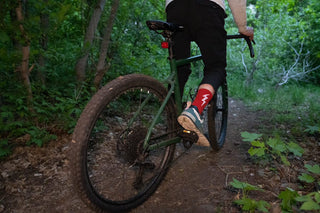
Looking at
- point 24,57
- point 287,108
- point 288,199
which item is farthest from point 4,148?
point 287,108

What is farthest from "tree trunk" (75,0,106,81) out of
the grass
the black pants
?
the grass

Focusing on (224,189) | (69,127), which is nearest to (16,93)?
(69,127)

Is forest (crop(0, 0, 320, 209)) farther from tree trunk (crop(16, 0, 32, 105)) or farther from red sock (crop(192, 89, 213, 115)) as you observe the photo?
red sock (crop(192, 89, 213, 115))

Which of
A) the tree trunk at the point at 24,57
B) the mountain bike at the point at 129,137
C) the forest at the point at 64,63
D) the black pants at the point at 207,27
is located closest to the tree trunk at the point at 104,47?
the forest at the point at 64,63

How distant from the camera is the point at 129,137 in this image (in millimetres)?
1756

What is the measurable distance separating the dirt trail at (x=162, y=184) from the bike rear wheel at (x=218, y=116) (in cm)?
14

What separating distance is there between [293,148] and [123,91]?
1515mm

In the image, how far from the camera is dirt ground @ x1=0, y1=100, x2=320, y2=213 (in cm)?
196

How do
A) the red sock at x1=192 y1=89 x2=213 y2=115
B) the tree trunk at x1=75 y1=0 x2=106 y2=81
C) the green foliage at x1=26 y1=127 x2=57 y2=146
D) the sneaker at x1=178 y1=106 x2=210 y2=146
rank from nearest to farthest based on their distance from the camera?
the sneaker at x1=178 y1=106 x2=210 y2=146 < the red sock at x1=192 y1=89 x2=213 y2=115 < the green foliage at x1=26 y1=127 x2=57 y2=146 < the tree trunk at x1=75 y1=0 x2=106 y2=81

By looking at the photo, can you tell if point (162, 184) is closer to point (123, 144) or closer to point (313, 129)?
point (123, 144)

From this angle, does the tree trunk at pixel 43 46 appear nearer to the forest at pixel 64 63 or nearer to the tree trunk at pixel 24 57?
the forest at pixel 64 63

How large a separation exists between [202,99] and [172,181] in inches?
33.3

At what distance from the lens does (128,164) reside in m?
1.87

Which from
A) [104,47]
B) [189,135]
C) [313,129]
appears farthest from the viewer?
[104,47]
